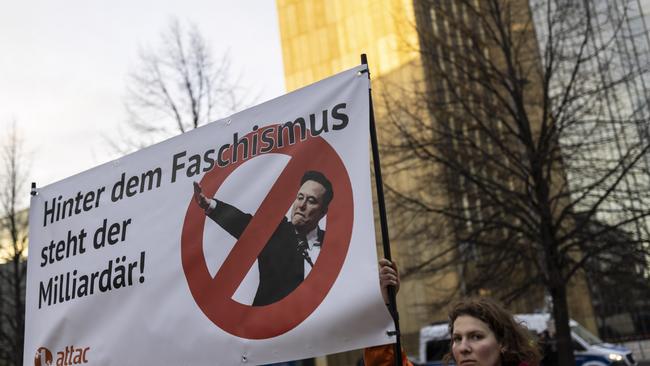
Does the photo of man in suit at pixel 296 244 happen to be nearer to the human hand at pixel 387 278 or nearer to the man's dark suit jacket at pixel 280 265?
the man's dark suit jacket at pixel 280 265

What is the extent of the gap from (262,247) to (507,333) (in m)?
1.13

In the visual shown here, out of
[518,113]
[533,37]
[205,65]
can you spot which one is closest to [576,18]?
[533,37]

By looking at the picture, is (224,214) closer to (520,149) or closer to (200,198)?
(200,198)

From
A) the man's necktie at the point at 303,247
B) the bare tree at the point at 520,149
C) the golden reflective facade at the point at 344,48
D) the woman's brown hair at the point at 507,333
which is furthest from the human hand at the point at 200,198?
the golden reflective facade at the point at 344,48

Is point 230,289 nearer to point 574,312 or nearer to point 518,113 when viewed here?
point 518,113

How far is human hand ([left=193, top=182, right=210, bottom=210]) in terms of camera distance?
11.3ft

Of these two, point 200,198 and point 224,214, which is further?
point 200,198

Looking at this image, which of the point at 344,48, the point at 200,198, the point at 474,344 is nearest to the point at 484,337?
the point at 474,344

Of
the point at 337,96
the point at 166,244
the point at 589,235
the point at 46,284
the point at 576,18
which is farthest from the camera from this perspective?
the point at 576,18

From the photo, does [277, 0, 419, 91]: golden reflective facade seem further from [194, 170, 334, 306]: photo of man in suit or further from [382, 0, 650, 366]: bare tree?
[194, 170, 334, 306]: photo of man in suit

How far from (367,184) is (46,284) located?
7.37 feet

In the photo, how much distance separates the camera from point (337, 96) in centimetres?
313

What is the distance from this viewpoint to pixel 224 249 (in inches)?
128

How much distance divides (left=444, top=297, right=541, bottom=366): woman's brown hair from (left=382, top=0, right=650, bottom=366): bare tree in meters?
8.72
